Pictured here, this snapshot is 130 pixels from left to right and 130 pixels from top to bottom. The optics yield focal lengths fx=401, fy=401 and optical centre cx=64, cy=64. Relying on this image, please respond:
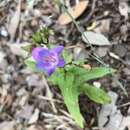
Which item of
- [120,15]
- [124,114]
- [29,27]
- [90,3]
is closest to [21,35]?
[29,27]

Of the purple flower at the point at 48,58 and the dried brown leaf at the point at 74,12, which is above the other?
the dried brown leaf at the point at 74,12

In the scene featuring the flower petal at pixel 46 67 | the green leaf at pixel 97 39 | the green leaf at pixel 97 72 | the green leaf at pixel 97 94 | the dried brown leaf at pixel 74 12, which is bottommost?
the green leaf at pixel 97 94

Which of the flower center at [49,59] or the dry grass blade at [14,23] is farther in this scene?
the dry grass blade at [14,23]

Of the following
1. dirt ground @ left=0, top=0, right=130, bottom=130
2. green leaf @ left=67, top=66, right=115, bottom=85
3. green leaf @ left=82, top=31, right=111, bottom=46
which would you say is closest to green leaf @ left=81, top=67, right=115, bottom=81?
green leaf @ left=67, top=66, right=115, bottom=85

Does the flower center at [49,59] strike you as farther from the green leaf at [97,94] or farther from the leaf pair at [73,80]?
the green leaf at [97,94]

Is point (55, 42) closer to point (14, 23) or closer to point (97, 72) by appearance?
point (14, 23)

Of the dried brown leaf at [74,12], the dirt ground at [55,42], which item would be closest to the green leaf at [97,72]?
the dirt ground at [55,42]

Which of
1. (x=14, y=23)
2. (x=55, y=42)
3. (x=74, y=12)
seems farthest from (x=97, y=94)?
(x=14, y=23)
